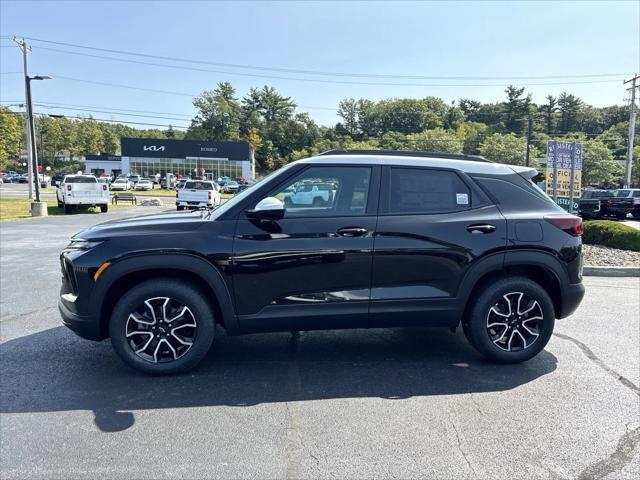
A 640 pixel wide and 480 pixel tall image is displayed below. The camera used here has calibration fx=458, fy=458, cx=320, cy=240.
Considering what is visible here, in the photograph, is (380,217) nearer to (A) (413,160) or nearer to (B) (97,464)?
(A) (413,160)

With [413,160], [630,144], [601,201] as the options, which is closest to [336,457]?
[413,160]

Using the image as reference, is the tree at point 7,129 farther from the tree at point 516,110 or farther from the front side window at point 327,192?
the tree at point 516,110

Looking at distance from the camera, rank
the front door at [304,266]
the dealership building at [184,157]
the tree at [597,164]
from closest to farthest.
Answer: the front door at [304,266] → the tree at [597,164] → the dealership building at [184,157]

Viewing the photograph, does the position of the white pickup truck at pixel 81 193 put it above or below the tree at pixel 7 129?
below

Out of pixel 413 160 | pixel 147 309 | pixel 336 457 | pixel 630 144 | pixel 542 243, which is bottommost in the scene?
pixel 336 457

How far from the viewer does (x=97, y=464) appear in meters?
2.74

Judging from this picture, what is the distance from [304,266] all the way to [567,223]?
8.13ft

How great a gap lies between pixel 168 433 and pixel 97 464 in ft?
1.52

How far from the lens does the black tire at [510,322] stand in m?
4.14

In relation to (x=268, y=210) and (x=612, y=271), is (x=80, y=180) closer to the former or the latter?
(x=268, y=210)

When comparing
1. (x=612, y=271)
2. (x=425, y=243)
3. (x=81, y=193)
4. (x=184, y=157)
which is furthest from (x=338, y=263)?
(x=184, y=157)

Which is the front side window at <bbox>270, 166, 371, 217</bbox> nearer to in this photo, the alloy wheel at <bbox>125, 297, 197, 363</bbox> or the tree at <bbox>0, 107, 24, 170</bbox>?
the alloy wheel at <bbox>125, 297, 197, 363</bbox>

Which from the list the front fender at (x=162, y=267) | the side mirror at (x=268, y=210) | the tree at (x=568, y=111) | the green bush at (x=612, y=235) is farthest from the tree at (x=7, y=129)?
the tree at (x=568, y=111)

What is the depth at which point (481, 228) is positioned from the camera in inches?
160
